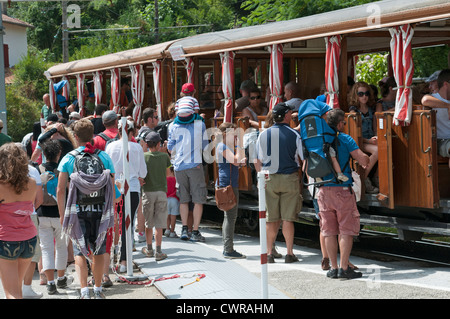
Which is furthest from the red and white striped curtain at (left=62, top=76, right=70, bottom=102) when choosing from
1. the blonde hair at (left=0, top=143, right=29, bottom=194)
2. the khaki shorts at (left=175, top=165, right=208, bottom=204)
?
the blonde hair at (left=0, top=143, right=29, bottom=194)

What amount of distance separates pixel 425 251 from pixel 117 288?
4537mm

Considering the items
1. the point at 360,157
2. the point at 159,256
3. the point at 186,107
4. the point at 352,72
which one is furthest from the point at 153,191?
the point at 352,72

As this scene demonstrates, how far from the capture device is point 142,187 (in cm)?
1017

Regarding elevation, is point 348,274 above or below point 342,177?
below

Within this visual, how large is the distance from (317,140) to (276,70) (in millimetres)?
3186

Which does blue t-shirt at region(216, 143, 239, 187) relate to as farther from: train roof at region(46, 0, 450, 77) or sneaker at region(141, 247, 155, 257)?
train roof at region(46, 0, 450, 77)

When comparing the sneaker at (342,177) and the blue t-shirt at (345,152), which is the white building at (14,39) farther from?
the sneaker at (342,177)

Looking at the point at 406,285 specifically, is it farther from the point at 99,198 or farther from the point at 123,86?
the point at 123,86

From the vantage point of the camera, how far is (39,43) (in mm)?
60438

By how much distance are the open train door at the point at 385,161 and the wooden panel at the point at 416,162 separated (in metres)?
0.14

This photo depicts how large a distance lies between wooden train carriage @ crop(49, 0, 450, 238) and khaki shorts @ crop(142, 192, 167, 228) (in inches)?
84.5

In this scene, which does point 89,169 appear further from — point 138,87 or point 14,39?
point 14,39

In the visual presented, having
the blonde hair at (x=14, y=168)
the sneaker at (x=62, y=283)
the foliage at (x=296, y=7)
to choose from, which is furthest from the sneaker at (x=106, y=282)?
the foliage at (x=296, y=7)

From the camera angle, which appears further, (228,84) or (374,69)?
(374,69)
